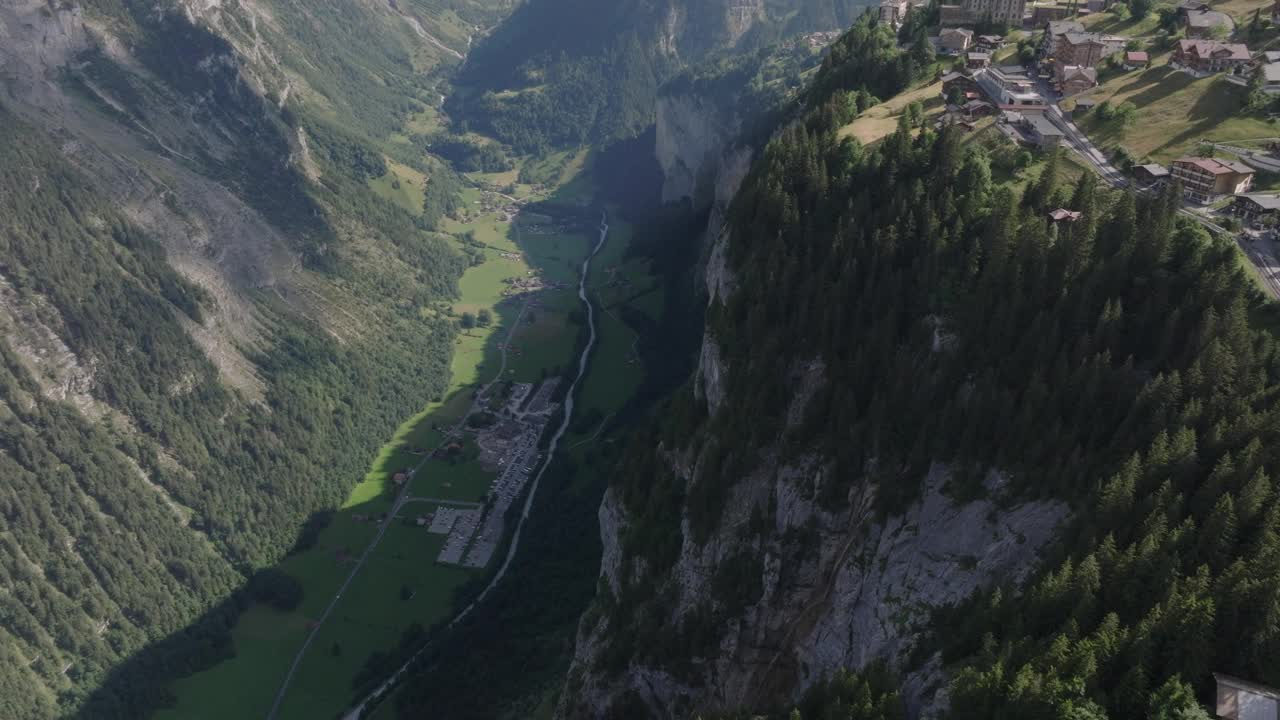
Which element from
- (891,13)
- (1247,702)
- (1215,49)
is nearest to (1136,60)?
(1215,49)

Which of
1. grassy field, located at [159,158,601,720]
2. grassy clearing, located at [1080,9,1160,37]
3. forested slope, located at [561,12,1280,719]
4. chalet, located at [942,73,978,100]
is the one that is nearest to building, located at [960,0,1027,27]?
grassy clearing, located at [1080,9,1160,37]

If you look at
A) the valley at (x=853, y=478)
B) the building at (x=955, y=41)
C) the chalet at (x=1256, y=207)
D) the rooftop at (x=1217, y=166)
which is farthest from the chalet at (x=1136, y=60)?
the chalet at (x=1256, y=207)

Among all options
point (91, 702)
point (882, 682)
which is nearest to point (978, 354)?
point (882, 682)

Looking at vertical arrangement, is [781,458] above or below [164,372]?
above

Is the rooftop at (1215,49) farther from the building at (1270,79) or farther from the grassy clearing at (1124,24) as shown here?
the grassy clearing at (1124,24)

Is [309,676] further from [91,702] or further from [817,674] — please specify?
[817,674]

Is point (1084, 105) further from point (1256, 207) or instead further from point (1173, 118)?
point (1256, 207)
